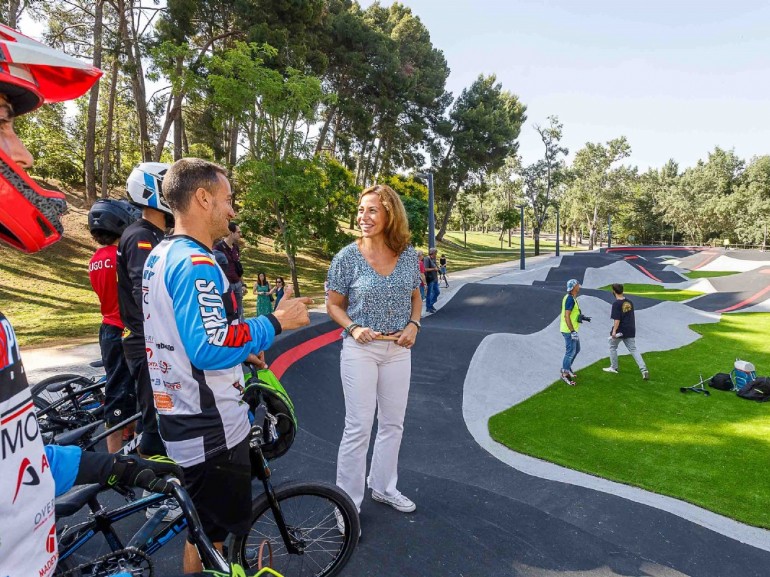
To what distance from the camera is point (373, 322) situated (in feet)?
9.30

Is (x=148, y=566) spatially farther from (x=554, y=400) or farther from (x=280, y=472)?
(x=554, y=400)

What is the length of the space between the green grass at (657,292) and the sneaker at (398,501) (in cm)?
2013

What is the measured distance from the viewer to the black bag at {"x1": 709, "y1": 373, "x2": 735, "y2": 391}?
810 centimetres

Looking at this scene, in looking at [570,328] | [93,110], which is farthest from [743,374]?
[93,110]

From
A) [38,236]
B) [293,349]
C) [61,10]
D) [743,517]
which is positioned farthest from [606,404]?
[61,10]

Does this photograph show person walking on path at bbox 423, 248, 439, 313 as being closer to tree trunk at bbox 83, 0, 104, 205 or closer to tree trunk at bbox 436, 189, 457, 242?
tree trunk at bbox 83, 0, 104, 205

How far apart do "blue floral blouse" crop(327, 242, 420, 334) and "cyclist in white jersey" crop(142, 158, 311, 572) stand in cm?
94

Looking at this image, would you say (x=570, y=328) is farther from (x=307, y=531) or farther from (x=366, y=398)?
(x=307, y=531)

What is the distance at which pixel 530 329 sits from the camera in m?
11.8

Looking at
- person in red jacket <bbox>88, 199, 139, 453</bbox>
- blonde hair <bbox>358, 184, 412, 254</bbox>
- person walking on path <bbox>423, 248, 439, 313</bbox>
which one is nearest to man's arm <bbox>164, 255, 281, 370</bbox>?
blonde hair <bbox>358, 184, 412, 254</bbox>

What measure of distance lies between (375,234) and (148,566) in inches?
83.7

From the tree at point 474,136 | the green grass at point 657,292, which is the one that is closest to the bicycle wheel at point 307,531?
the green grass at point 657,292

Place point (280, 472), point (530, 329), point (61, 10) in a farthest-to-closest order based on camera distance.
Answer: point (61, 10) → point (530, 329) → point (280, 472)

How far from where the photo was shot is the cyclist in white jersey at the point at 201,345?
1.65 meters
